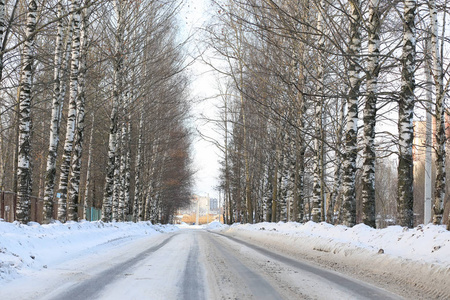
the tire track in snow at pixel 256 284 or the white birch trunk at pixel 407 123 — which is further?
the white birch trunk at pixel 407 123

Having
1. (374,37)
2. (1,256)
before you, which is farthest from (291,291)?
(374,37)

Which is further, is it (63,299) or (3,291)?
(3,291)

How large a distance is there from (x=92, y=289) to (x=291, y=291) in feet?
7.68

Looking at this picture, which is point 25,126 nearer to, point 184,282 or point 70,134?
point 70,134

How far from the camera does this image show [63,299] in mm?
4242

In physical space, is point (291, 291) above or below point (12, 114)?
below

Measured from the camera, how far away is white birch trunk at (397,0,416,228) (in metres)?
9.34

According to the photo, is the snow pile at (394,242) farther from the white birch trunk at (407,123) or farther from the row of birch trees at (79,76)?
the row of birch trees at (79,76)

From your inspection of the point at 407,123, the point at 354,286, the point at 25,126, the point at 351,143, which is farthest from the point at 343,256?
the point at 25,126

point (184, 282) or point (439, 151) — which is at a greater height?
point (439, 151)

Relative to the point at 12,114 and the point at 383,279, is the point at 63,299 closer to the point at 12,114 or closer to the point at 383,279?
the point at 383,279

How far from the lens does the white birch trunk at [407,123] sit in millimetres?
9344

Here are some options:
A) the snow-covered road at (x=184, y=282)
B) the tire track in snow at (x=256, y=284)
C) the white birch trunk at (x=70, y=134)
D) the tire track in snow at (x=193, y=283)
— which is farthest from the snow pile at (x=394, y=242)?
the white birch trunk at (x=70, y=134)

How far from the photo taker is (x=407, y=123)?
31.3ft
